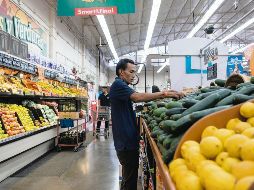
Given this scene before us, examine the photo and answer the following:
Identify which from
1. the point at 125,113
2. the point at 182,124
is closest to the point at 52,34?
the point at 125,113

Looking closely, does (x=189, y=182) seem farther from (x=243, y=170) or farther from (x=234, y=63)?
(x=234, y=63)

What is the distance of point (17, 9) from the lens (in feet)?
25.2

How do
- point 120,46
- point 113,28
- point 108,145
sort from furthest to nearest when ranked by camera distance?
1. point 120,46
2. point 113,28
3. point 108,145

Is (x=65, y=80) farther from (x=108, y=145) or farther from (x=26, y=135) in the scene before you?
(x=26, y=135)

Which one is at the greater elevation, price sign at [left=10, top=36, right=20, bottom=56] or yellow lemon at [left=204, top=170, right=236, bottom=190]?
price sign at [left=10, top=36, right=20, bottom=56]

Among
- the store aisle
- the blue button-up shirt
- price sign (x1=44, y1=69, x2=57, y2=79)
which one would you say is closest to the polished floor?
the store aisle

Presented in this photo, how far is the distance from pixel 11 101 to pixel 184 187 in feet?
21.0

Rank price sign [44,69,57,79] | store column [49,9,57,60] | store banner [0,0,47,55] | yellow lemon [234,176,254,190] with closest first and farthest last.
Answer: yellow lemon [234,176,254,190] → store banner [0,0,47,55] → price sign [44,69,57,79] → store column [49,9,57,60]

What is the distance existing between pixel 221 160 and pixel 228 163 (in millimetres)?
68

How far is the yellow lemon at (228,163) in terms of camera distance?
1.02m

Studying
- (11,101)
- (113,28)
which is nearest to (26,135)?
(11,101)

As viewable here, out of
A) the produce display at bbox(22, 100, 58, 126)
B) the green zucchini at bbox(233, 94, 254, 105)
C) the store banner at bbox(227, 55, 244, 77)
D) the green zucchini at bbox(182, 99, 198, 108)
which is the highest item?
the store banner at bbox(227, 55, 244, 77)

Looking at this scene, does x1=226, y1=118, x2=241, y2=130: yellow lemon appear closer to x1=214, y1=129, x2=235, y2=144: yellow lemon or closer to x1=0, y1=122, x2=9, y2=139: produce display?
x1=214, y1=129, x2=235, y2=144: yellow lemon

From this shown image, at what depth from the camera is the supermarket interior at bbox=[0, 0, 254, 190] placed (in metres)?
1.22
